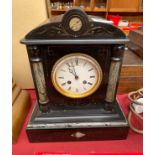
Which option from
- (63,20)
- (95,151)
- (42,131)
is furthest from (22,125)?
(63,20)

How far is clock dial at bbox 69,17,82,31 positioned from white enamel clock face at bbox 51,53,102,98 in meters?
0.08

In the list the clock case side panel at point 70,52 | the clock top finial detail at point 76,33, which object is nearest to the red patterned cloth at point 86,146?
the clock case side panel at point 70,52

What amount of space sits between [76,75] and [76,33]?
0.14 metres

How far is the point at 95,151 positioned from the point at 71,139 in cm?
9

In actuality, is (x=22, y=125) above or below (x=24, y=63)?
below

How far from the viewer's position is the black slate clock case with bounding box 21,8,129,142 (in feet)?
1.56

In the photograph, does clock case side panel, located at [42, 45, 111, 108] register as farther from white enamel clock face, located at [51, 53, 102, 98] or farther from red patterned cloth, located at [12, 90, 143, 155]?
red patterned cloth, located at [12, 90, 143, 155]

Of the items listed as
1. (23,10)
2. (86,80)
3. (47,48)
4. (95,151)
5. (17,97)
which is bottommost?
(95,151)

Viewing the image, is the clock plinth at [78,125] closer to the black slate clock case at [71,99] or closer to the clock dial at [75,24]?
the black slate clock case at [71,99]

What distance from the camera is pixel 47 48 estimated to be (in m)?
0.51

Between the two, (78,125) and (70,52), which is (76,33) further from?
(78,125)

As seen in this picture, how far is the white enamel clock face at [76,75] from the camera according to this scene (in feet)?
1.74

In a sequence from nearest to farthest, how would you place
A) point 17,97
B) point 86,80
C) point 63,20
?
point 63,20
point 86,80
point 17,97

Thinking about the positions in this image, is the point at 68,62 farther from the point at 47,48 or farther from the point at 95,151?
the point at 95,151
